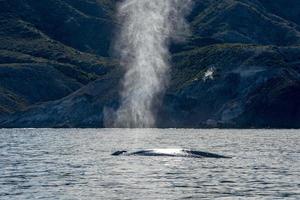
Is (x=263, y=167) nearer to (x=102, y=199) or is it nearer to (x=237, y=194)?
(x=237, y=194)

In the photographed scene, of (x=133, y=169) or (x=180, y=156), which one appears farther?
(x=180, y=156)

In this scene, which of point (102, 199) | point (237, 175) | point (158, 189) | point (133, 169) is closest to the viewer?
point (102, 199)

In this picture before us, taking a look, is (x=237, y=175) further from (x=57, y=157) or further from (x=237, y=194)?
(x=57, y=157)

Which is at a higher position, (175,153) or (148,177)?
(175,153)

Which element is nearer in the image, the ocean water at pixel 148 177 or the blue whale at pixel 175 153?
the ocean water at pixel 148 177

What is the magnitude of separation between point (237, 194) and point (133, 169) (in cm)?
2858

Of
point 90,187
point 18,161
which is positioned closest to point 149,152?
point 18,161

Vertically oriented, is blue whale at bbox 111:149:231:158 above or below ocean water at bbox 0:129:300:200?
above

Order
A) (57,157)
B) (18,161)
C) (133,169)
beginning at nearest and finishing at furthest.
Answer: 1. (133,169)
2. (18,161)
3. (57,157)

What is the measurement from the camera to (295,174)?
84250mm

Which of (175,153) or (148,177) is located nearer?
(148,177)

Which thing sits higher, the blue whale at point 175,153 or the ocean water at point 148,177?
the blue whale at point 175,153

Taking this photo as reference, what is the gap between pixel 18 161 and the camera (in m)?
107

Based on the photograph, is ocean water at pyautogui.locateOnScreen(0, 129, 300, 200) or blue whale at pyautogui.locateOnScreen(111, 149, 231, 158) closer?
ocean water at pyautogui.locateOnScreen(0, 129, 300, 200)
